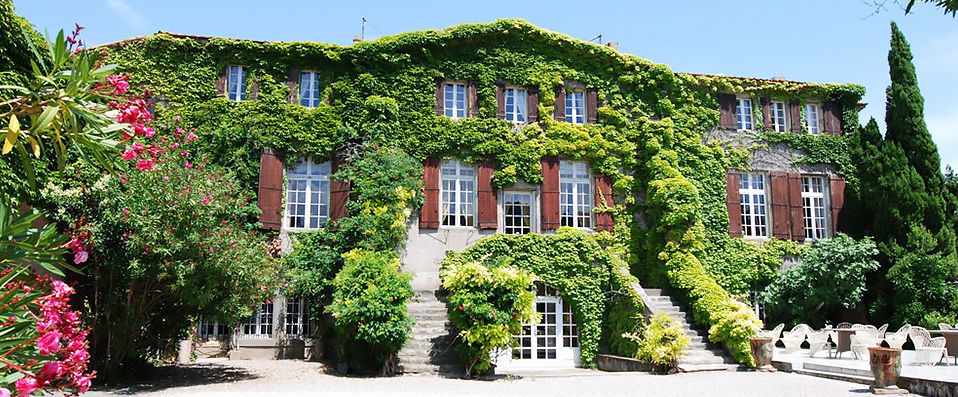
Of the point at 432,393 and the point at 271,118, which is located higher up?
the point at 271,118

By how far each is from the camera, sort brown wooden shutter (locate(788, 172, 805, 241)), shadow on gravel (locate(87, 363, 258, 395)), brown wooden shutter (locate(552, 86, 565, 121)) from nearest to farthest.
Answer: shadow on gravel (locate(87, 363, 258, 395))
brown wooden shutter (locate(552, 86, 565, 121))
brown wooden shutter (locate(788, 172, 805, 241))

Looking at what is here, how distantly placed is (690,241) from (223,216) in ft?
36.2

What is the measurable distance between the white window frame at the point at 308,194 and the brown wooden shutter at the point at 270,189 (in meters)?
0.31

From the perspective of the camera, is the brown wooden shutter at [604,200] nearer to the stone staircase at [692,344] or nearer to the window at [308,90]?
the stone staircase at [692,344]

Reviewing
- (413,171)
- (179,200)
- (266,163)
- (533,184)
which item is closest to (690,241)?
(533,184)

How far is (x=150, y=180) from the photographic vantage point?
11500mm

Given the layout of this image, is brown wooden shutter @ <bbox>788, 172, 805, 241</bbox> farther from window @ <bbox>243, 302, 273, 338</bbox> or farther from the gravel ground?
window @ <bbox>243, 302, 273, 338</bbox>

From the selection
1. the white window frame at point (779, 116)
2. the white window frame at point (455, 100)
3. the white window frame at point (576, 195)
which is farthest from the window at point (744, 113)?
the white window frame at point (455, 100)

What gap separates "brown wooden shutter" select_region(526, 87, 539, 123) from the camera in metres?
18.6

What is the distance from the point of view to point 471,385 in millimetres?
12352

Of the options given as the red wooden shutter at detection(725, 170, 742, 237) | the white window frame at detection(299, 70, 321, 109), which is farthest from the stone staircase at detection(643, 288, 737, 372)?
the white window frame at detection(299, 70, 321, 109)

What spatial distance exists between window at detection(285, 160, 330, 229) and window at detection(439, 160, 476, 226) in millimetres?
2865

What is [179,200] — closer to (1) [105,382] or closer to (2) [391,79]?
(1) [105,382]

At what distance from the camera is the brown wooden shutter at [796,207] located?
19462mm
